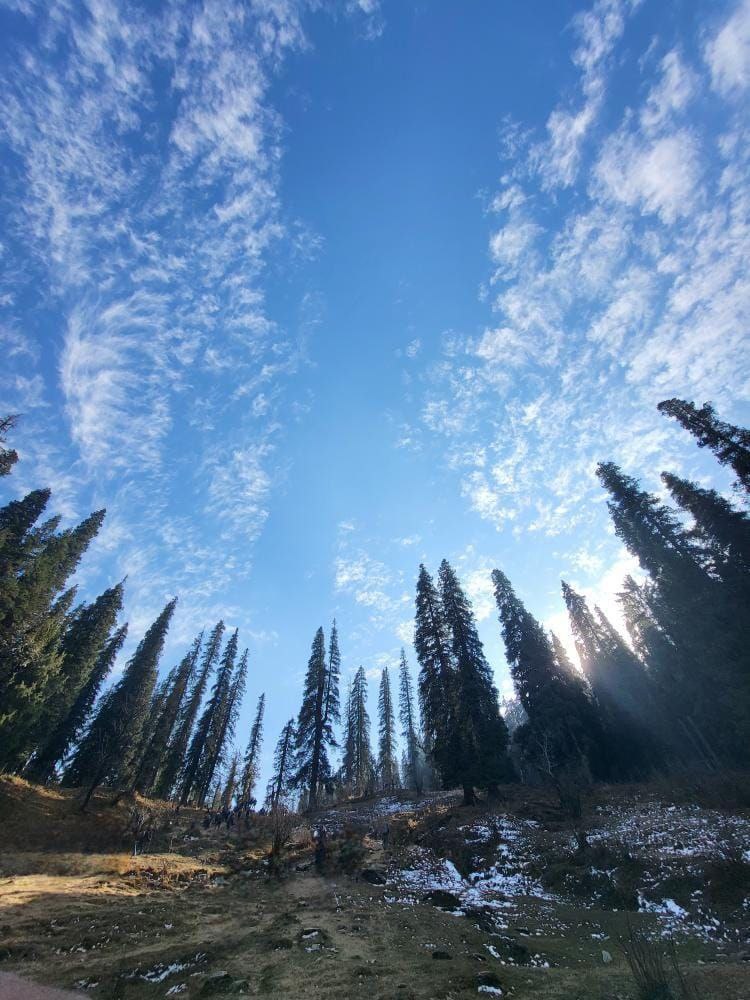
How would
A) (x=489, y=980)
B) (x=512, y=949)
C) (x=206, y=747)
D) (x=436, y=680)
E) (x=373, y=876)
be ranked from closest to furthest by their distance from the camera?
(x=489, y=980), (x=512, y=949), (x=373, y=876), (x=436, y=680), (x=206, y=747)

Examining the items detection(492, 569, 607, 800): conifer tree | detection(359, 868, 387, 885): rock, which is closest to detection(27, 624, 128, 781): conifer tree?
detection(359, 868, 387, 885): rock

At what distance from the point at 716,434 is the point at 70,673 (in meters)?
46.1

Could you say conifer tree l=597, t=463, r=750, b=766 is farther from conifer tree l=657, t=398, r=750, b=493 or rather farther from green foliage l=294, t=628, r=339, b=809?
green foliage l=294, t=628, r=339, b=809

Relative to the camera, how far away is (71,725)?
120 ft

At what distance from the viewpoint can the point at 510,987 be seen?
365 inches

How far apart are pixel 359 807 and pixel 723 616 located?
29.4 m

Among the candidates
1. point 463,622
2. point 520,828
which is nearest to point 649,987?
point 520,828

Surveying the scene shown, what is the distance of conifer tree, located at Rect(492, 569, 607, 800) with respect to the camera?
1277 inches

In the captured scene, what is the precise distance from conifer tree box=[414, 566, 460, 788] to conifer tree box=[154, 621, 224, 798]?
80.4ft

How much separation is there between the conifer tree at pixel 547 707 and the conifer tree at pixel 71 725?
36.0 meters

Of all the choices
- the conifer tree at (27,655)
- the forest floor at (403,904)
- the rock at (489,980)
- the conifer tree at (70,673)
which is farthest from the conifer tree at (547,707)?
the conifer tree at (70,673)

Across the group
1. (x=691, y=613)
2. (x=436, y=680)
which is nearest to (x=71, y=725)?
(x=436, y=680)

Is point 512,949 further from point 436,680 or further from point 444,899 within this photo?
point 436,680

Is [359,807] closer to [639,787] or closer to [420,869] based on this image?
[420,869]
